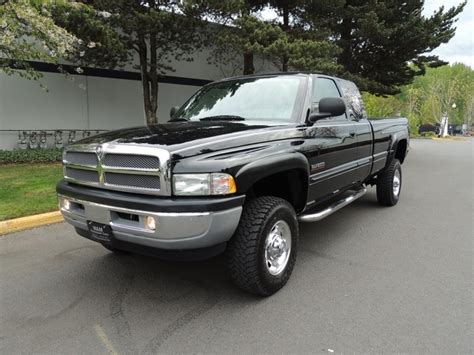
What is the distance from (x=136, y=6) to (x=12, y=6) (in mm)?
4470

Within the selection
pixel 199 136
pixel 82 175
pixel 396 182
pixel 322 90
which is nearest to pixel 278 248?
pixel 199 136

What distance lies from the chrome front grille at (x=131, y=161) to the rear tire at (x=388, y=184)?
4.82 meters

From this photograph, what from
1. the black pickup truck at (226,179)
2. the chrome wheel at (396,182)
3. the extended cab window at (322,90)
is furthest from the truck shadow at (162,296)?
the chrome wheel at (396,182)

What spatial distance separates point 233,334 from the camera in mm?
2887

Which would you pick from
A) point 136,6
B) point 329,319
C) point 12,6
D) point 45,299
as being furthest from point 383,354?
point 136,6

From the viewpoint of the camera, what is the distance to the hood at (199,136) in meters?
2.98

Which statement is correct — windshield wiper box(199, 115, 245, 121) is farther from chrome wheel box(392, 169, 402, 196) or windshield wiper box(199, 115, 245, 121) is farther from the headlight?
chrome wheel box(392, 169, 402, 196)

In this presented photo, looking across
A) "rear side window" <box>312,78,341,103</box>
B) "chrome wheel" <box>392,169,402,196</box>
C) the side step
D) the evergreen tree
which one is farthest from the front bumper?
the evergreen tree

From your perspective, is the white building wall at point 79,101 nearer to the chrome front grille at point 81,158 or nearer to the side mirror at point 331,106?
the chrome front grille at point 81,158

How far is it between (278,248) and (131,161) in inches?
59.5

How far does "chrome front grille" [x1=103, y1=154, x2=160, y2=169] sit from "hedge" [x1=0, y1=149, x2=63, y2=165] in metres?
8.67

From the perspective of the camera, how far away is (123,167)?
303 cm

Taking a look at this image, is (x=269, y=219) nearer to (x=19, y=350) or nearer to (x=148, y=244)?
(x=148, y=244)

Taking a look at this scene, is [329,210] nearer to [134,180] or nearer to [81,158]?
[134,180]
